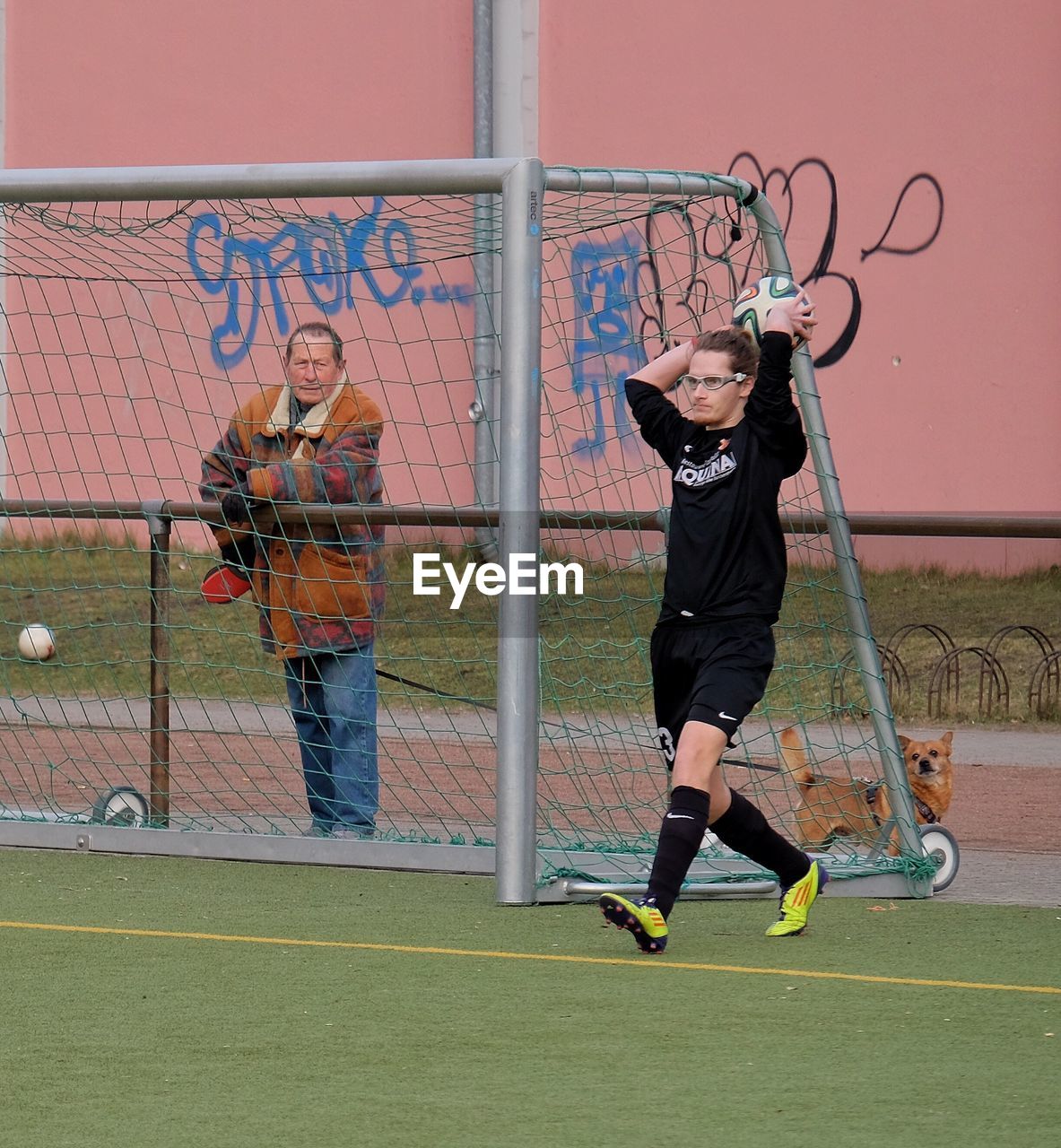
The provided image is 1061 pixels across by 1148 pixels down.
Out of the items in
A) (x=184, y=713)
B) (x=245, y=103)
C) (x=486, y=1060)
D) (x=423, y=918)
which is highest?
(x=245, y=103)

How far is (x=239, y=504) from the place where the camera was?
7.41 m

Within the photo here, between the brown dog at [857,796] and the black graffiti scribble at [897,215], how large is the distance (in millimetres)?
7819

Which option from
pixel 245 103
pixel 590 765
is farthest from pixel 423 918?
pixel 245 103

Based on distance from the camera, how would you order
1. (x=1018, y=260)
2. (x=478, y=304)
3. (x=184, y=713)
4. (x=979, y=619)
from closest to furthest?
(x=478, y=304), (x=184, y=713), (x=979, y=619), (x=1018, y=260)

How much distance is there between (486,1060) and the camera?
4250mm

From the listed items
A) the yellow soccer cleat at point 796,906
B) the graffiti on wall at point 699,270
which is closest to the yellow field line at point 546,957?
the yellow soccer cleat at point 796,906

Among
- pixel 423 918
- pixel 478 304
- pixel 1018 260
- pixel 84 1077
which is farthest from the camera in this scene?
pixel 1018 260

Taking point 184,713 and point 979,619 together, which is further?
point 979,619

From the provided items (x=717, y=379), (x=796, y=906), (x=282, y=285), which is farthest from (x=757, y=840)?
(x=282, y=285)

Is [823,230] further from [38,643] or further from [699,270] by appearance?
[699,270]

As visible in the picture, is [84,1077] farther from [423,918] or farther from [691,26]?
[691,26]

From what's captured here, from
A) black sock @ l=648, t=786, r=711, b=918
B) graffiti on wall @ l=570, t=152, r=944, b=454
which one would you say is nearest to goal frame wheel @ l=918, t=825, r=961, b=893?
black sock @ l=648, t=786, r=711, b=918

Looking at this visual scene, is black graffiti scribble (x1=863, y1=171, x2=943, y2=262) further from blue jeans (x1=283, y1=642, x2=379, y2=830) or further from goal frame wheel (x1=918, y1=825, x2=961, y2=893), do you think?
goal frame wheel (x1=918, y1=825, x2=961, y2=893)

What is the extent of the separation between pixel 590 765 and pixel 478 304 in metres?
2.32
